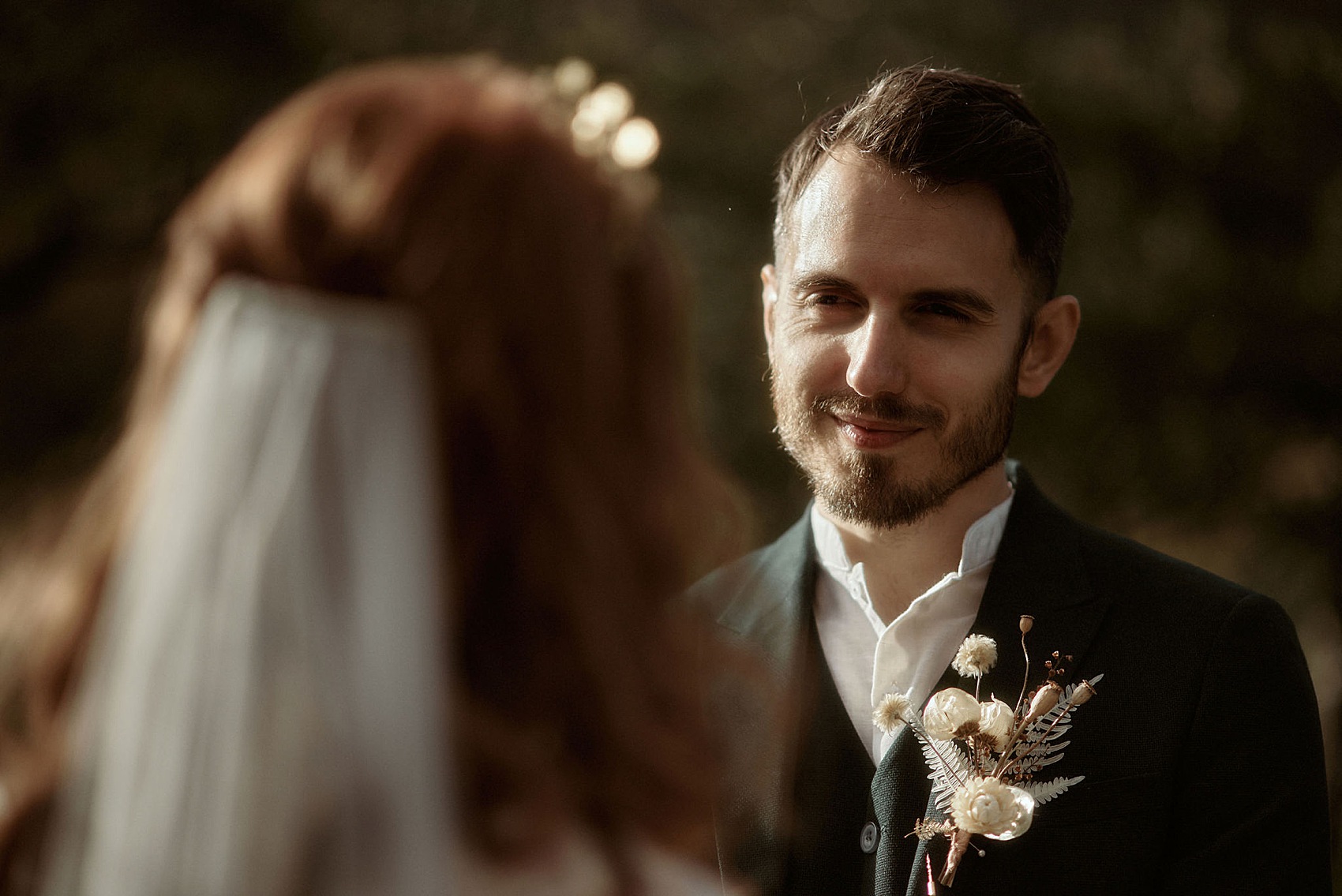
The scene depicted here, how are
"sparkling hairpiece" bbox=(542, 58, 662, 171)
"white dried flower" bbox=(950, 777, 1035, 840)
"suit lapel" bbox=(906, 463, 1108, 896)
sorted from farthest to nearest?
"suit lapel" bbox=(906, 463, 1108, 896) → "white dried flower" bbox=(950, 777, 1035, 840) → "sparkling hairpiece" bbox=(542, 58, 662, 171)

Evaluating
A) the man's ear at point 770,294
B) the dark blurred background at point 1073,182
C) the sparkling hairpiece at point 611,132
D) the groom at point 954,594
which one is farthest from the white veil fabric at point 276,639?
the dark blurred background at point 1073,182

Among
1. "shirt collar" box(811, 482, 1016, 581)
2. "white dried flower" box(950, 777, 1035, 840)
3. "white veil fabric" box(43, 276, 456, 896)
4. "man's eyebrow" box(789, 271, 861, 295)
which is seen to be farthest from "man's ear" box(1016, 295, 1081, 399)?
"white veil fabric" box(43, 276, 456, 896)

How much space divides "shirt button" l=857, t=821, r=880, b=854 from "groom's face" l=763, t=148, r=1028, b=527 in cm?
67

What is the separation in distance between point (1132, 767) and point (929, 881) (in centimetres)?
45

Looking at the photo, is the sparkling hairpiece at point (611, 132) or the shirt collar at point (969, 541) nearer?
the sparkling hairpiece at point (611, 132)

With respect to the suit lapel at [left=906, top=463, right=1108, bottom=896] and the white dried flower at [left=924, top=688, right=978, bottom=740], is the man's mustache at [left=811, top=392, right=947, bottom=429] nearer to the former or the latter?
the suit lapel at [left=906, top=463, right=1108, bottom=896]

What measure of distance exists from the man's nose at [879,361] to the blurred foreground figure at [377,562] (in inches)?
51.9

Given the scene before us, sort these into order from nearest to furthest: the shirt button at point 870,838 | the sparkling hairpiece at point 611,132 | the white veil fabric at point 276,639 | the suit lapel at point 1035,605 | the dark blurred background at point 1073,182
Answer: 1. the white veil fabric at point 276,639
2. the sparkling hairpiece at point 611,132
3. the shirt button at point 870,838
4. the suit lapel at point 1035,605
5. the dark blurred background at point 1073,182

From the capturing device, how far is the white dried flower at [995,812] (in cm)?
216

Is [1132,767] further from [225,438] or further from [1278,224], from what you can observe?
[1278,224]

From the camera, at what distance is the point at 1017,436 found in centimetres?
727

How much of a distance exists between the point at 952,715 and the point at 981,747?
0.10 m

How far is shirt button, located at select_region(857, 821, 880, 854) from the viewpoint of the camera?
2391 millimetres

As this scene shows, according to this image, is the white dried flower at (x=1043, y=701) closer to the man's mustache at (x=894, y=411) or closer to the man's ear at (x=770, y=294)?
the man's mustache at (x=894, y=411)
